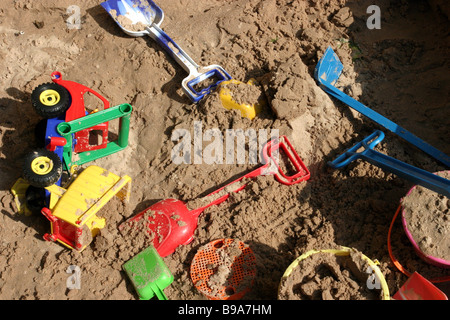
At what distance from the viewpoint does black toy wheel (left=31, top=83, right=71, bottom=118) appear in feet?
8.86

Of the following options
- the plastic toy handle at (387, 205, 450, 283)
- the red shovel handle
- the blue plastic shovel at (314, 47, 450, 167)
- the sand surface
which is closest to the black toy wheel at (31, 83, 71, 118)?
the sand surface

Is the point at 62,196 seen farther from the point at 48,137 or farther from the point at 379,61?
the point at 379,61

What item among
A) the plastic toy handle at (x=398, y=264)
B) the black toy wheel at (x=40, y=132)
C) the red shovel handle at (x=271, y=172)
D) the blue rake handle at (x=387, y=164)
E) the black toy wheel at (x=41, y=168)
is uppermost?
the black toy wheel at (x=40, y=132)

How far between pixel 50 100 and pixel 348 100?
6.50 feet

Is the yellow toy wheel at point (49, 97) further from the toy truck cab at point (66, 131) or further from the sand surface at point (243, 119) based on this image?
the sand surface at point (243, 119)

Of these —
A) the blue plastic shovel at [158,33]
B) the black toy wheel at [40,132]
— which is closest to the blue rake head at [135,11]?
the blue plastic shovel at [158,33]

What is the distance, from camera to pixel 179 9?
3520mm

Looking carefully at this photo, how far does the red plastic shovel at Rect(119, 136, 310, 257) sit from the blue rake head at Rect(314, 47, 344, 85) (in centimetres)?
56

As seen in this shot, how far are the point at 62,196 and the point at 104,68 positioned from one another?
46.2 inches

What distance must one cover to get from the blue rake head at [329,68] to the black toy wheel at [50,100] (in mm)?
1708

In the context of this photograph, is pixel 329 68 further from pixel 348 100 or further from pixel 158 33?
pixel 158 33

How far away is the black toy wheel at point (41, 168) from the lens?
2.42 meters

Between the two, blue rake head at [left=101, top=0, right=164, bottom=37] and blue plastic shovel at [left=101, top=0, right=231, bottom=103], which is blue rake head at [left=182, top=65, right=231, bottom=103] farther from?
blue rake head at [left=101, top=0, right=164, bottom=37]
